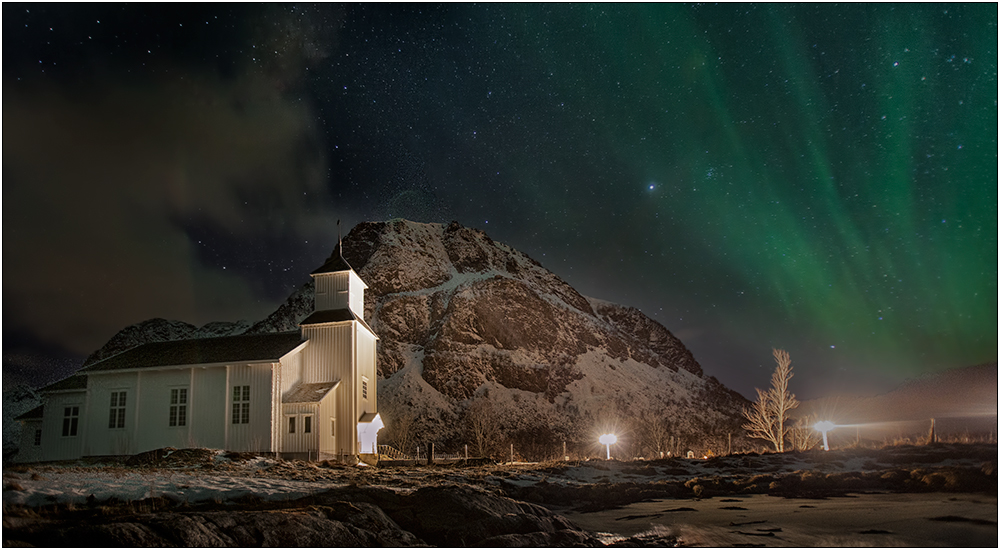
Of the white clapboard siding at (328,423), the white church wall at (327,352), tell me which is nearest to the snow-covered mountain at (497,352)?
the white church wall at (327,352)

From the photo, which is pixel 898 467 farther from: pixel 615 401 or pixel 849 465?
pixel 615 401

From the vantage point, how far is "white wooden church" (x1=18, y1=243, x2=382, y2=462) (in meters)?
31.3

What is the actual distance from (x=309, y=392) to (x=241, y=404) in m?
3.22

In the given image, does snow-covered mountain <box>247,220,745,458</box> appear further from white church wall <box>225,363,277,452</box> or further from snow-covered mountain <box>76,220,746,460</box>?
white church wall <box>225,363,277,452</box>

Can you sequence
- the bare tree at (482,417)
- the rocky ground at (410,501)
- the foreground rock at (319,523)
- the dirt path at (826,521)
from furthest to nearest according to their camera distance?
the bare tree at (482,417)
the dirt path at (826,521)
the rocky ground at (410,501)
the foreground rock at (319,523)

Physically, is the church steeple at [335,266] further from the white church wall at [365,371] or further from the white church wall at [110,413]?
the white church wall at [110,413]

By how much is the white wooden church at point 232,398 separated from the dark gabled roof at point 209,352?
7 centimetres

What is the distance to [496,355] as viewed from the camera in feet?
470

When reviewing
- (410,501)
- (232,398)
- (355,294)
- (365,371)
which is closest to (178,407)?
(232,398)

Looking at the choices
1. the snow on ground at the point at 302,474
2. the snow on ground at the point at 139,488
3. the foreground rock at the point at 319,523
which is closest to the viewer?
the foreground rock at the point at 319,523

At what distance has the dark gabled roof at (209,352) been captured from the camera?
32594mm

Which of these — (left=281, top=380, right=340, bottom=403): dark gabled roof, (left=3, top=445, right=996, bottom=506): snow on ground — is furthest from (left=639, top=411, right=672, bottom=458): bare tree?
(left=3, top=445, right=996, bottom=506): snow on ground

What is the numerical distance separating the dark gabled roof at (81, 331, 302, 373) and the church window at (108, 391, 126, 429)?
4.59 ft

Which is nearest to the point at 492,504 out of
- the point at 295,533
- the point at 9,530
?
the point at 295,533
